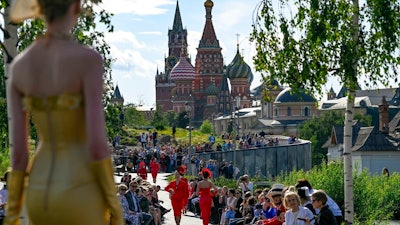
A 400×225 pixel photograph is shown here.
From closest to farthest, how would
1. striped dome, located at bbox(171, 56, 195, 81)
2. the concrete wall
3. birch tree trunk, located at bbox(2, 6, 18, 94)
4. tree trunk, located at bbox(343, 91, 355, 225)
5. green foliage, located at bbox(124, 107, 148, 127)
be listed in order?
birch tree trunk, located at bbox(2, 6, 18, 94), tree trunk, located at bbox(343, 91, 355, 225), the concrete wall, green foliage, located at bbox(124, 107, 148, 127), striped dome, located at bbox(171, 56, 195, 81)

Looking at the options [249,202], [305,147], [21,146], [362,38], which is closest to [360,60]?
[362,38]

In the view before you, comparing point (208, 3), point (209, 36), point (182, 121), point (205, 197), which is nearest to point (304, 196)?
point (205, 197)

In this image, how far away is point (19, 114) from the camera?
4.74 metres

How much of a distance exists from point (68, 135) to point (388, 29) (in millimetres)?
13240

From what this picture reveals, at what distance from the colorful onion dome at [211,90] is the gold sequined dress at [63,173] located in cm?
19227

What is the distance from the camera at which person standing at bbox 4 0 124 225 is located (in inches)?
177

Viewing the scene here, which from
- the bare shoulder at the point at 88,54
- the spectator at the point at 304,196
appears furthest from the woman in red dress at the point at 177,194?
the bare shoulder at the point at 88,54

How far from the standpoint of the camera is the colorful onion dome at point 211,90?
197500mm

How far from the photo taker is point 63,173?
451 centimetres

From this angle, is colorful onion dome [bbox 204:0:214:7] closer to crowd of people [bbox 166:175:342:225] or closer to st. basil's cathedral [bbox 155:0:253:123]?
st. basil's cathedral [bbox 155:0:253:123]

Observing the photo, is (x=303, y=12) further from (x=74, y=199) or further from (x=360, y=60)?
(x=74, y=199)

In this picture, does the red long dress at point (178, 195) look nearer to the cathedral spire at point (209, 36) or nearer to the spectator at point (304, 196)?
the spectator at point (304, 196)

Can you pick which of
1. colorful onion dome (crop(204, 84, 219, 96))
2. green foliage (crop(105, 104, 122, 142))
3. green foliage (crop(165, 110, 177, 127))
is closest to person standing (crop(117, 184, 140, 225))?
green foliage (crop(105, 104, 122, 142))

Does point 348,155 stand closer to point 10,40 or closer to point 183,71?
point 10,40
